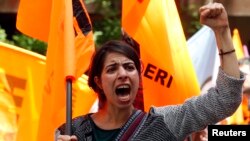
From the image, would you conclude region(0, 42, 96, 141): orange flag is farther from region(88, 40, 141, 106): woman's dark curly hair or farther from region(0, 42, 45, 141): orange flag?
region(88, 40, 141, 106): woman's dark curly hair

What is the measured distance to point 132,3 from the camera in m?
5.22

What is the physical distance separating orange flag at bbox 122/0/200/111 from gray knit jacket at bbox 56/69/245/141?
171 centimetres

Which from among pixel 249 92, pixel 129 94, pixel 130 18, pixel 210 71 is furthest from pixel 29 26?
pixel 210 71

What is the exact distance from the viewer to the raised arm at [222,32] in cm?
323

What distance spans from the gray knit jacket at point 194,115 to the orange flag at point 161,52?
5.60ft

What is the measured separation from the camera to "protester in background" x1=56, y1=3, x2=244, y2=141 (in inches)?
127

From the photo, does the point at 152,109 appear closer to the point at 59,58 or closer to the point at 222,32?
the point at 222,32

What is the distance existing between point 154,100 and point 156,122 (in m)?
1.85

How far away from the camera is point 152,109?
3359 mm

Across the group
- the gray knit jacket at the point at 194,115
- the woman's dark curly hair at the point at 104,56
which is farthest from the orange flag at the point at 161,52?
the gray knit jacket at the point at 194,115

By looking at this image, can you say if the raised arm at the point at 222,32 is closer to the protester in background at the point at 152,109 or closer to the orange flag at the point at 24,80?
the protester in background at the point at 152,109

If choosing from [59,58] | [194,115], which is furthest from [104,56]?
[59,58]

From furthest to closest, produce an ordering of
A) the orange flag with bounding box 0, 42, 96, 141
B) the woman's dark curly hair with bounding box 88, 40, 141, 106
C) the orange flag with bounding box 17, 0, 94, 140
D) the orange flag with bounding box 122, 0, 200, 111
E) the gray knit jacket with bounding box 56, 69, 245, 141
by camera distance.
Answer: the orange flag with bounding box 0, 42, 96, 141
the orange flag with bounding box 122, 0, 200, 111
the orange flag with bounding box 17, 0, 94, 140
the woman's dark curly hair with bounding box 88, 40, 141, 106
the gray knit jacket with bounding box 56, 69, 245, 141

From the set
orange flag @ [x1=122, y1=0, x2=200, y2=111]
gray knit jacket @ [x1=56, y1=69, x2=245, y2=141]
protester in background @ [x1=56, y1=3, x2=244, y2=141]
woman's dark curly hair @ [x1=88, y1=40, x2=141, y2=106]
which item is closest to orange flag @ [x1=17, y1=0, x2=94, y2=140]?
orange flag @ [x1=122, y1=0, x2=200, y2=111]
